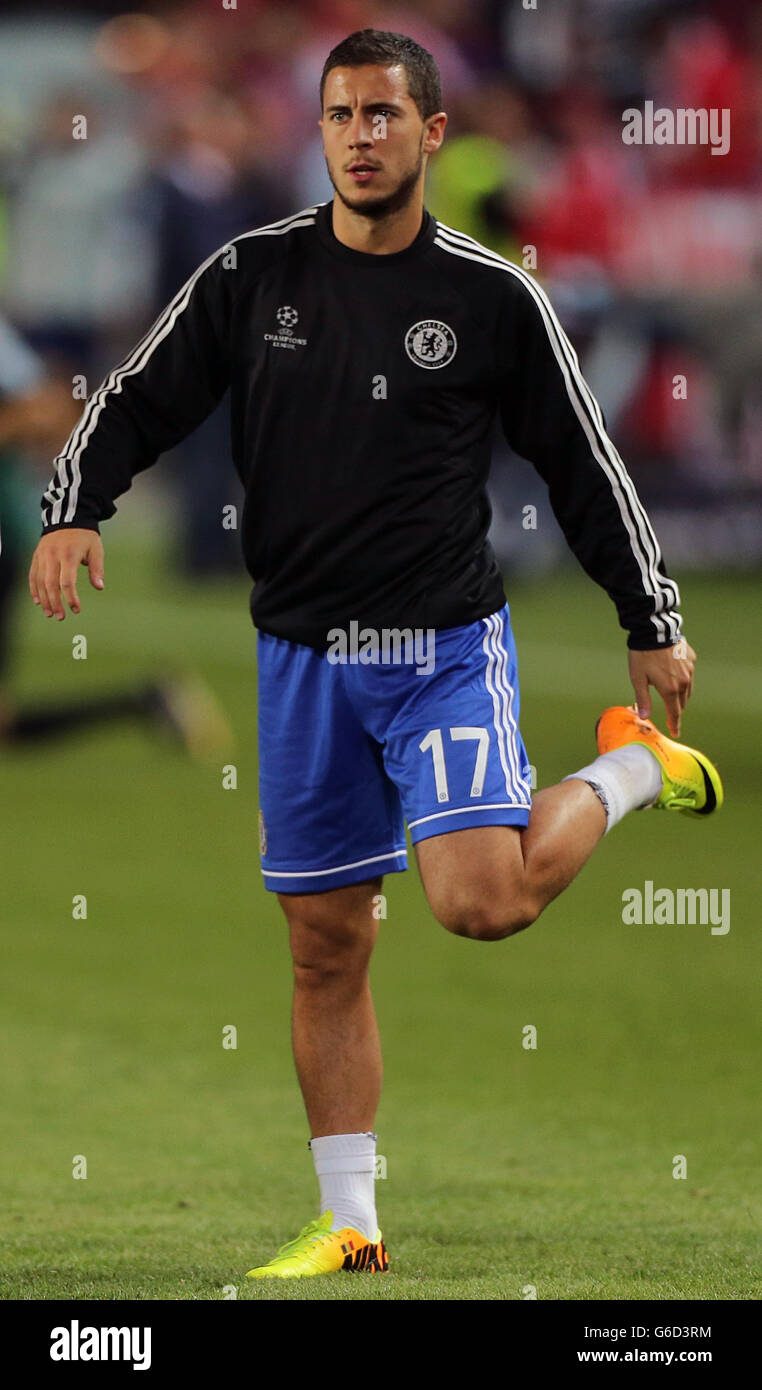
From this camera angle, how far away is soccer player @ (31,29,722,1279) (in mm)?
3916

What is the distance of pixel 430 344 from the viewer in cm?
393

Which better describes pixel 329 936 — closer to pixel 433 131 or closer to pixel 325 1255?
pixel 325 1255

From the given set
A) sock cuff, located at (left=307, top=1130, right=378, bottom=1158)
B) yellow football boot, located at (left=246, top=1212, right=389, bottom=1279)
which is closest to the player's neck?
sock cuff, located at (left=307, top=1130, right=378, bottom=1158)

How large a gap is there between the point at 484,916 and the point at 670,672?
644 mm

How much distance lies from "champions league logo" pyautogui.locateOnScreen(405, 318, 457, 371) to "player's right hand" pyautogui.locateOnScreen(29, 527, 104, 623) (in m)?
0.67

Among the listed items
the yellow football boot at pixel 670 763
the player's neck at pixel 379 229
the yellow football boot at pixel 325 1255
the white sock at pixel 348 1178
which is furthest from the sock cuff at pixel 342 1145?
the player's neck at pixel 379 229

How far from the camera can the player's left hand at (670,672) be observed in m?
4.16

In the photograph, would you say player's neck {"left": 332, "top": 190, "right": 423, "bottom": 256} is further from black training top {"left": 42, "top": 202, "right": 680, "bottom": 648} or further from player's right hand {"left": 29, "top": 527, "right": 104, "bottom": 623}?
player's right hand {"left": 29, "top": 527, "right": 104, "bottom": 623}

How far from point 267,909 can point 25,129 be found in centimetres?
1226

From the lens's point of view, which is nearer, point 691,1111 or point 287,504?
point 287,504

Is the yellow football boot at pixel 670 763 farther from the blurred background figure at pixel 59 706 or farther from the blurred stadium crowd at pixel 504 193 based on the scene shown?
the blurred stadium crowd at pixel 504 193

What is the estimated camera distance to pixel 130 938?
6.85 m
